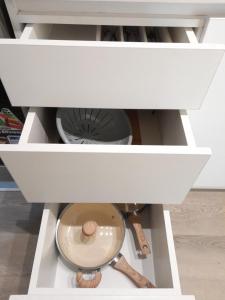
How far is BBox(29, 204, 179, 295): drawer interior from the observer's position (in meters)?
0.66

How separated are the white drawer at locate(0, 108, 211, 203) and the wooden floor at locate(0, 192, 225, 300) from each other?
37 cm

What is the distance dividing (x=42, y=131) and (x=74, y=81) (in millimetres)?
201

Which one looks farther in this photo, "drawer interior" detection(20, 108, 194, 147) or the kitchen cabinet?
"drawer interior" detection(20, 108, 194, 147)

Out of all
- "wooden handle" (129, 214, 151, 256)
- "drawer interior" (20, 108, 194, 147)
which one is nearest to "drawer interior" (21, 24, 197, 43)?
"drawer interior" (20, 108, 194, 147)

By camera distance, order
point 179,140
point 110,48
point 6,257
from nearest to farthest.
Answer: point 110,48 → point 179,140 → point 6,257

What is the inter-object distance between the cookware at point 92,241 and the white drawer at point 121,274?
0.03 m

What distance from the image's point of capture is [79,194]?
67 cm

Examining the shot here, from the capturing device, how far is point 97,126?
837 mm

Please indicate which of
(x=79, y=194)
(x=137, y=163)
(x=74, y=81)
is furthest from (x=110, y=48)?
(x=79, y=194)

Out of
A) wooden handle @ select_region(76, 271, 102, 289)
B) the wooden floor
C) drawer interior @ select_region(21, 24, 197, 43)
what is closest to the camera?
drawer interior @ select_region(21, 24, 197, 43)

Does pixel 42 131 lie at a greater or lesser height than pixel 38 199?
greater

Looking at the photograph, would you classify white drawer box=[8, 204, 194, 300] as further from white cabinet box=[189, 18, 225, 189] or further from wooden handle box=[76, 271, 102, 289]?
white cabinet box=[189, 18, 225, 189]

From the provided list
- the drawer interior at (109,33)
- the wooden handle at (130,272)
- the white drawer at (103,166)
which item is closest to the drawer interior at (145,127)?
the white drawer at (103,166)

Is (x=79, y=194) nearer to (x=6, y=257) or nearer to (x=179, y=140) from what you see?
(x=179, y=140)
